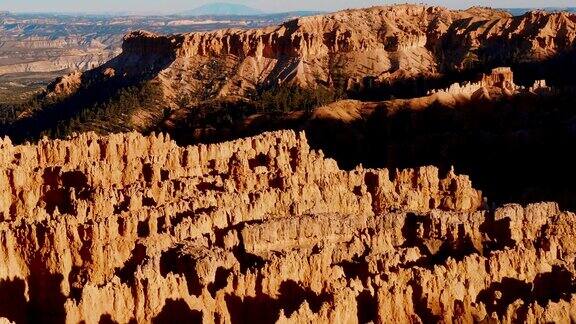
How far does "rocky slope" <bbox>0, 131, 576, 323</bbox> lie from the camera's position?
68.8ft

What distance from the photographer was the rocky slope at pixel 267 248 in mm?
20984

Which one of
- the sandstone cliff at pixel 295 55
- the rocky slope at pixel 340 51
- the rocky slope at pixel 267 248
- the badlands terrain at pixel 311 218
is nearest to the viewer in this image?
the rocky slope at pixel 267 248

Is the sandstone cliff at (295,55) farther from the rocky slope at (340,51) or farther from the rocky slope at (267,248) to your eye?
the rocky slope at (267,248)

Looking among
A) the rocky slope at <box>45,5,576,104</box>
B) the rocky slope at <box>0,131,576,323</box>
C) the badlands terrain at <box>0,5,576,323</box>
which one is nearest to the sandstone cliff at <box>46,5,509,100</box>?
the rocky slope at <box>45,5,576,104</box>

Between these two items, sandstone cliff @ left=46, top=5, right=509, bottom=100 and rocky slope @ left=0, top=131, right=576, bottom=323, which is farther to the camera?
sandstone cliff @ left=46, top=5, right=509, bottom=100

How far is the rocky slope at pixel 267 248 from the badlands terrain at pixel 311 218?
56 millimetres

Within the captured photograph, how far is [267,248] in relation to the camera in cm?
2583

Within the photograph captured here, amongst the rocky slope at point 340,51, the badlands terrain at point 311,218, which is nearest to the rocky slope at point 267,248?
the badlands terrain at point 311,218

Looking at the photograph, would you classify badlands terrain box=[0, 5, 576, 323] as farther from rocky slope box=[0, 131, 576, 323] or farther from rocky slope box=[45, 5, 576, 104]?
rocky slope box=[45, 5, 576, 104]

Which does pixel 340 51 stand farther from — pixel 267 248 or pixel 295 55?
pixel 267 248

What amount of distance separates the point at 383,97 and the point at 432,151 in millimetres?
32818

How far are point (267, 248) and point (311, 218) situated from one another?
76.3 inches

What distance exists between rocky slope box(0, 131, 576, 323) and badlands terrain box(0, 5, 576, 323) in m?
0.06

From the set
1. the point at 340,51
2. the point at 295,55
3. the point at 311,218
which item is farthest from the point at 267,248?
the point at 340,51
